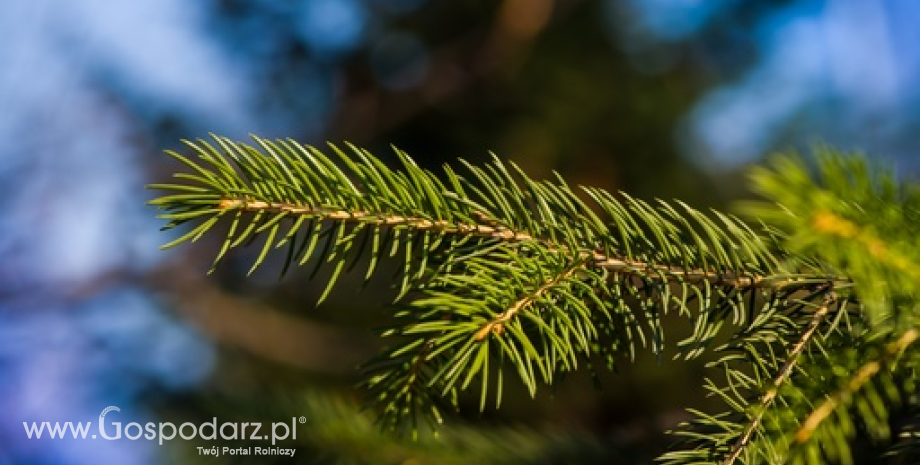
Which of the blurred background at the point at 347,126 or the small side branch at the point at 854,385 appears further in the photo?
the blurred background at the point at 347,126

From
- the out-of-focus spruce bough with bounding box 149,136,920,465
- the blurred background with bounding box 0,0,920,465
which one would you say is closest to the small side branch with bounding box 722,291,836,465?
the out-of-focus spruce bough with bounding box 149,136,920,465

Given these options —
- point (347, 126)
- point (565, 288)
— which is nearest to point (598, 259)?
point (565, 288)

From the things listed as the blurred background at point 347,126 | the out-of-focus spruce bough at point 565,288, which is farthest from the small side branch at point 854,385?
the blurred background at point 347,126

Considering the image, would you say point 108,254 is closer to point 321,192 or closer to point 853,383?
point 321,192

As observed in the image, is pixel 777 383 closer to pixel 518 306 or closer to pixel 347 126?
pixel 518 306

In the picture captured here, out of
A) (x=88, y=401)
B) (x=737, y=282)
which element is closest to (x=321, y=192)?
(x=737, y=282)

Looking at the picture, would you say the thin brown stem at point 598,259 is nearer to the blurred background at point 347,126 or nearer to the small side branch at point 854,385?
the small side branch at point 854,385

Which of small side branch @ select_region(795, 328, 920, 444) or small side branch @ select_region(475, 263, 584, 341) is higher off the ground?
small side branch @ select_region(475, 263, 584, 341)

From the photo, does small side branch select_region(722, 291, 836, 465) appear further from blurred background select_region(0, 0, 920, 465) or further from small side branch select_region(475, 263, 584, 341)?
blurred background select_region(0, 0, 920, 465)
